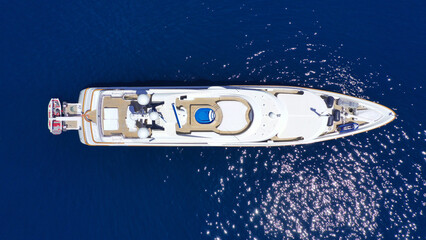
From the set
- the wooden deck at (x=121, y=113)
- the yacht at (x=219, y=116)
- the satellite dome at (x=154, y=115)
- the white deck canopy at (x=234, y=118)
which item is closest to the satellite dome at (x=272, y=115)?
the yacht at (x=219, y=116)

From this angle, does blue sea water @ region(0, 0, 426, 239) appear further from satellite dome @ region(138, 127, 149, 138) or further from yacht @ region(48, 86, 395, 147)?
satellite dome @ region(138, 127, 149, 138)

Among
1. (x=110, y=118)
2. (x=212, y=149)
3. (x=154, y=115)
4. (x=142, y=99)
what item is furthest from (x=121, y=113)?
(x=212, y=149)

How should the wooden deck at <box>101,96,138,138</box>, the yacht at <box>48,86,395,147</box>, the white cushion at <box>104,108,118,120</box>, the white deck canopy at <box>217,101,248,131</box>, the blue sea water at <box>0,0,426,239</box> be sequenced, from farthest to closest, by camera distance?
the blue sea water at <box>0,0,426,239</box>, the wooden deck at <box>101,96,138,138</box>, the white cushion at <box>104,108,118,120</box>, the white deck canopy at <box>217,101,248,131</box>, the yacht at <box>48,86,395,147</box>

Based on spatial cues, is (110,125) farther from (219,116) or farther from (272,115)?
(272,115)

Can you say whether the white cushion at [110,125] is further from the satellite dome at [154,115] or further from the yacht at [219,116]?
the satellite dome at [154,115]

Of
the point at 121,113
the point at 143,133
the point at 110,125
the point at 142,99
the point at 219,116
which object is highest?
the point at 142,99

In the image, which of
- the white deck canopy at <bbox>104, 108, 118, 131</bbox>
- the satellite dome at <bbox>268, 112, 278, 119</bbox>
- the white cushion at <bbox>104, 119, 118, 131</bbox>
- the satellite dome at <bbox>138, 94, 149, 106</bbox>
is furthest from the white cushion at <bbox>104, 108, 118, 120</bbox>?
the satellite dome at <bbox>268, 112, 278, 119</bbox>

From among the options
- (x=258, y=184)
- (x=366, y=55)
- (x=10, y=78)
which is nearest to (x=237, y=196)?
(x=258, y=184)
